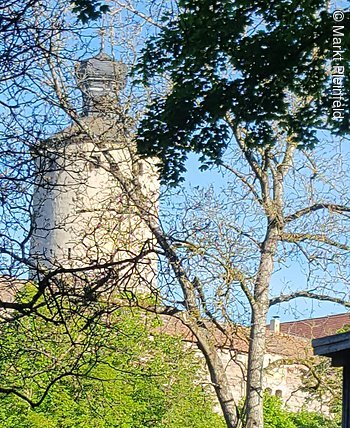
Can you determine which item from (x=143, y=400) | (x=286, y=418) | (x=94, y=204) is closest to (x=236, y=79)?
(x=94, y=204)

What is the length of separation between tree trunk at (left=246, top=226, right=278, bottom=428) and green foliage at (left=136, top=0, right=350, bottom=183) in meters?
6.51

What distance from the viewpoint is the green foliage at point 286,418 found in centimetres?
2754

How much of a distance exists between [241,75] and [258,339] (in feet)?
25.6

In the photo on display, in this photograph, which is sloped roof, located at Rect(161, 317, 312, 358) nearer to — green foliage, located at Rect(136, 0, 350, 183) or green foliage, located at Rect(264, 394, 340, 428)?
A: green foliage, located at Rect(136, 0, 350, 183)

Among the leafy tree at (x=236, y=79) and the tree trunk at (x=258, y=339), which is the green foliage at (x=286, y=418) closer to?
the tree trunk at (x=258, y=339)

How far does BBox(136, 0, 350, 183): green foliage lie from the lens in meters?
9.34

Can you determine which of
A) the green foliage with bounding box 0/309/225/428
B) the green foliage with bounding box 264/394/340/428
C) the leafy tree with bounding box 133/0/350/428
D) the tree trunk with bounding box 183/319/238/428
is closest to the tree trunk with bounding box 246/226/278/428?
the tree trunk with bounding box 183/319/238/428

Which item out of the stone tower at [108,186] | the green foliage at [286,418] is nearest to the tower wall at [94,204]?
the stone tower at [108,186]

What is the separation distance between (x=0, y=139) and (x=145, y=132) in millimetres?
5307

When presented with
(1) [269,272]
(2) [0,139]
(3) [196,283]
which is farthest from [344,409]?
(1) [269,272]

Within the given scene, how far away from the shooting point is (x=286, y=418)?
28.2 meters

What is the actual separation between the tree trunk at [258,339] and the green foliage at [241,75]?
6.51 metres

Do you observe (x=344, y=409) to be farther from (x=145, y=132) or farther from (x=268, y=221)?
(x=268, y=221)

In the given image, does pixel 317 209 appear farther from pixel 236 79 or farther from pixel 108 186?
pixel 236 79
